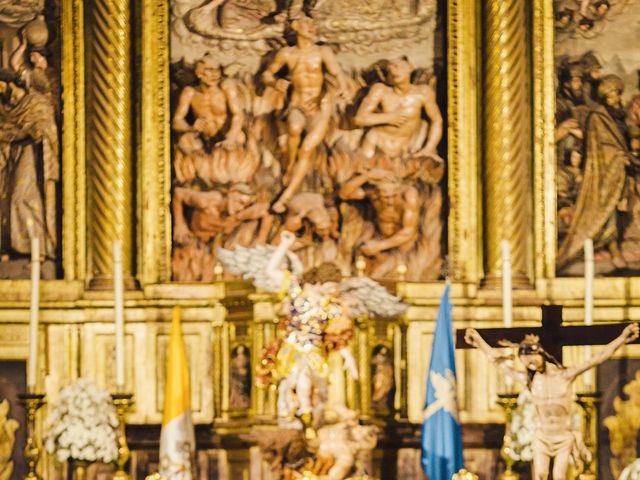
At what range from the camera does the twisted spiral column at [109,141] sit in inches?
575

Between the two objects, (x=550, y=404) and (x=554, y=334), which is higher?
(x=554, y=334)

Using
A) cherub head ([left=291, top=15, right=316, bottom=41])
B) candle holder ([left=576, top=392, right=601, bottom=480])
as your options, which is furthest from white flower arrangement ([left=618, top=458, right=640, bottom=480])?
cherub head ([left=291, top=15, right=316, bottom=41])

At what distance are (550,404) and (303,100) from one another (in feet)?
12.4

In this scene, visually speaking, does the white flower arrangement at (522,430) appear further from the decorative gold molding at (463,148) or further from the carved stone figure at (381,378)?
the decorative gold molding at (463,148)

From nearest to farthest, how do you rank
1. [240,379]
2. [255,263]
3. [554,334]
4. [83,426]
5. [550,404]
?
[550,404]
[554,334]
[83,426]
[255,263]
[240,379]

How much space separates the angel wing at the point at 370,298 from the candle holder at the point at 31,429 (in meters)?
2.33

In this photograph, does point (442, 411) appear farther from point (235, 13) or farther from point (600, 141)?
point (235, 13)

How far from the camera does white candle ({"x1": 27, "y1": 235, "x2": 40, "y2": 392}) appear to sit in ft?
44.4

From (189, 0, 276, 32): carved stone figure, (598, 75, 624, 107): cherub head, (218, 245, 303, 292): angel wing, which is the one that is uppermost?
(189, 0, 276, 32): carved stone figure

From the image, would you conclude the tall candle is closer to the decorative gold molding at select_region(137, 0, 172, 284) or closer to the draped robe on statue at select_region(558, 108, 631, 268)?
the draped robe on statue at select_region(558, 108, 631, 268)

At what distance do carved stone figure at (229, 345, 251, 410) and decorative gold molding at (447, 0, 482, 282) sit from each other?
69.7 inches

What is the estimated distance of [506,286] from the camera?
13594 millimetres

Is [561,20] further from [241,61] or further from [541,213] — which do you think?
[241,61]

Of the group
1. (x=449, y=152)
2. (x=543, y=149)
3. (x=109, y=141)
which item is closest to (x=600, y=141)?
(x=543, y=149)
